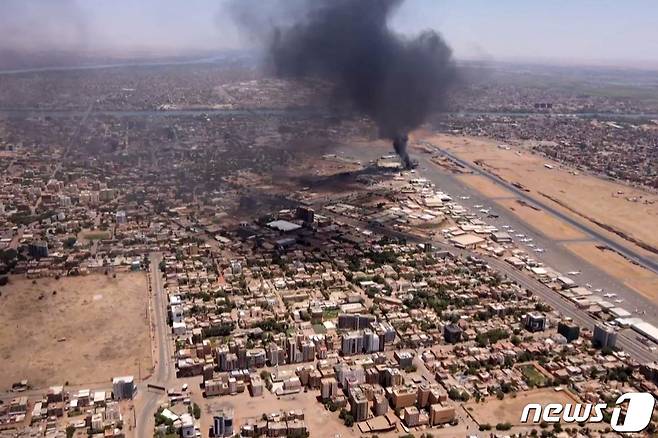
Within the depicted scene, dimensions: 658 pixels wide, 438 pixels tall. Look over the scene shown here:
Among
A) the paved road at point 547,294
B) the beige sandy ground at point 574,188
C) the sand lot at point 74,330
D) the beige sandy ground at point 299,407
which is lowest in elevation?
the beige sandy ground at point 574,188

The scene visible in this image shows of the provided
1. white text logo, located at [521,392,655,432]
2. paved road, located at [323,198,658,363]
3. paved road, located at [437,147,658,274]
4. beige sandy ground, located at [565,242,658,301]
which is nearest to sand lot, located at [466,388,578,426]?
white text logo, located at [521,392,655,432]

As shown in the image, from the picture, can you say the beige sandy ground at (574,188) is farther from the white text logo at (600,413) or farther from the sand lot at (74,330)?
the sand lot at (74,330)

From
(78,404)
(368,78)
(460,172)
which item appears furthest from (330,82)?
(78,404)

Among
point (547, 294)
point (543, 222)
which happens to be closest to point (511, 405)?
point (547, 294)

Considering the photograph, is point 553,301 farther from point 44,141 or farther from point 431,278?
point 44,141

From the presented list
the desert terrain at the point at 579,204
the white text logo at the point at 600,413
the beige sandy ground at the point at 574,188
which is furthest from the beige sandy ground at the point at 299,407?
the beige sandy ground at the point at 574,188

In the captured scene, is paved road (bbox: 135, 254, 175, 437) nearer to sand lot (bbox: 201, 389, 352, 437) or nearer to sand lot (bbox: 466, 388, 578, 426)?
sand lot (bbox: 201, 389, 352, 437)

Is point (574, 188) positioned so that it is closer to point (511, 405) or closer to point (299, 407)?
point (511, 405)

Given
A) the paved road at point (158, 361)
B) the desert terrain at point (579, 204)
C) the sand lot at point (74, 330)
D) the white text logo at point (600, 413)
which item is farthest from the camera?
the desert terrain at point (579, 204)
